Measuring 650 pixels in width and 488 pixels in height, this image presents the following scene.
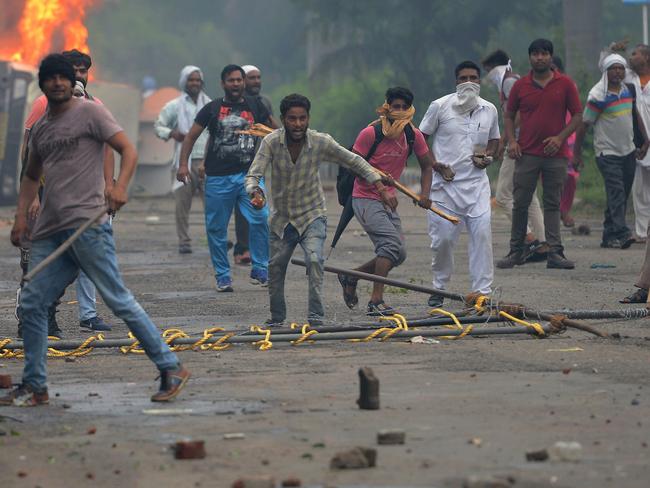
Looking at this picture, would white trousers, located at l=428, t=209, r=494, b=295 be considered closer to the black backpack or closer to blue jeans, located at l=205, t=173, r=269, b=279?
the black backpack

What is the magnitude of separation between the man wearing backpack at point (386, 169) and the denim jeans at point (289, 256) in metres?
0.92

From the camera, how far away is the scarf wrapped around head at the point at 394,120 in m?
11.8

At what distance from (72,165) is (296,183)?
109 inches

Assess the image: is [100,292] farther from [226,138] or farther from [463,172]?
[226,138]

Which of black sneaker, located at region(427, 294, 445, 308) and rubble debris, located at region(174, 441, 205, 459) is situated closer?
rubble debris, located at region(174, 441, 205, 459)

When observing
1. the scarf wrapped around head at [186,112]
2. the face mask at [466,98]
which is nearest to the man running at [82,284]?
the face mask at [466,98]

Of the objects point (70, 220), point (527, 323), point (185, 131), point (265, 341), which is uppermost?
point (185, 131)

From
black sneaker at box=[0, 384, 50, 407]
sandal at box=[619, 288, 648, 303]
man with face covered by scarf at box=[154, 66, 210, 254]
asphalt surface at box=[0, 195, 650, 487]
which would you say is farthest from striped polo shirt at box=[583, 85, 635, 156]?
black sneaker at box=[0, 384, 50, 407]

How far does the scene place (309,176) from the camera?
11.0 m

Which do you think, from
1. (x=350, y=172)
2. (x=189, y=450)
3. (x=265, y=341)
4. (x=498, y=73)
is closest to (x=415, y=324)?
(x=265, y=341)

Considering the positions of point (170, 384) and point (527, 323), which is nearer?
→ point (170, 384)

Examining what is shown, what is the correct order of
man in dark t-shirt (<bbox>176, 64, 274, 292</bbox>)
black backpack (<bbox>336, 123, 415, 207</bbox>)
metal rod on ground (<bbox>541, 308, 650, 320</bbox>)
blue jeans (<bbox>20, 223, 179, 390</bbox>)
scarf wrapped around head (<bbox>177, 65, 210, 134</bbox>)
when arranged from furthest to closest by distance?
scarf wrapped around head (<bbox>177, 65, 210, 134</bbox>)
man in dark t-shirt (<bbox>176, 64, 274, 292</bbox>)
black backpack (<bbox>336, 123, 415, 207</bbox>)
metal rod on ground (<bbox>541, 308, 650, 320</bbox>)
blue jeans (<bbox>20, 223, 179, 390</bbox>)

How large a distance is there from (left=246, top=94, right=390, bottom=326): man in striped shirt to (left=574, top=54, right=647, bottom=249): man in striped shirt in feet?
20.9

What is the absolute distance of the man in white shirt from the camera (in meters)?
12.4
